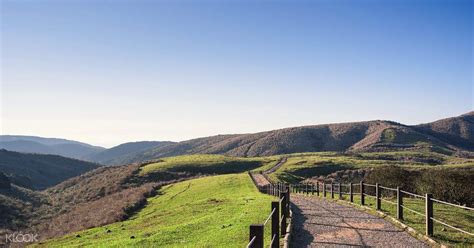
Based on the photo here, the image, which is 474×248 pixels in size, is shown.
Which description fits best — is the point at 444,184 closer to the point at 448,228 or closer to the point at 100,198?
the point at 448,228

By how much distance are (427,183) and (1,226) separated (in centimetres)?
4681

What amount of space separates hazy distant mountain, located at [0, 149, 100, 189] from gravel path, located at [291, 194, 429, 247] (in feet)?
448

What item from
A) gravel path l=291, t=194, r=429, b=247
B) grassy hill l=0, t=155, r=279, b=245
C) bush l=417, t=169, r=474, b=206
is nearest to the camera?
gravel path l=291, t=194, r=429, b=247

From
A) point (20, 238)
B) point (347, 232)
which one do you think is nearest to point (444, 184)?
point (347, 232)

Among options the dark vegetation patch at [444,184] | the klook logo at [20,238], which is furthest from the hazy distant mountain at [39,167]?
the dark vegetation patch at [444,184]

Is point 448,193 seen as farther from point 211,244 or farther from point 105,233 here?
point 105,233

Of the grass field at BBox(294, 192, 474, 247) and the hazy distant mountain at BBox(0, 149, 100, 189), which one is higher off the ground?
the grass field at BBox(294, 192, 474, 247)

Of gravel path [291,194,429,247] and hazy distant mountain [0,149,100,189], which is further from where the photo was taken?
hazy distant mountain [0,149,100,189]

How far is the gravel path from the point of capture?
15.1 meters

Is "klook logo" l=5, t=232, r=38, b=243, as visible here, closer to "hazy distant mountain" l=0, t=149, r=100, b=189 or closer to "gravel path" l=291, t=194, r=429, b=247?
"gravel path" l=291, t=194, r=429, b=247

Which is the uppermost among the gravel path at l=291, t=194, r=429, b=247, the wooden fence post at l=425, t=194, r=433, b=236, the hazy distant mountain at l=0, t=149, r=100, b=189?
the wooden fence post at l=425, t=194, r=433, b=236

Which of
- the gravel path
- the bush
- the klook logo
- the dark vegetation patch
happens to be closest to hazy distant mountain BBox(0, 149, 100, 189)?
the klook logo

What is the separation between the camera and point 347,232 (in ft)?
56.5

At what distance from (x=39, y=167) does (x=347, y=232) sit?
174 m
